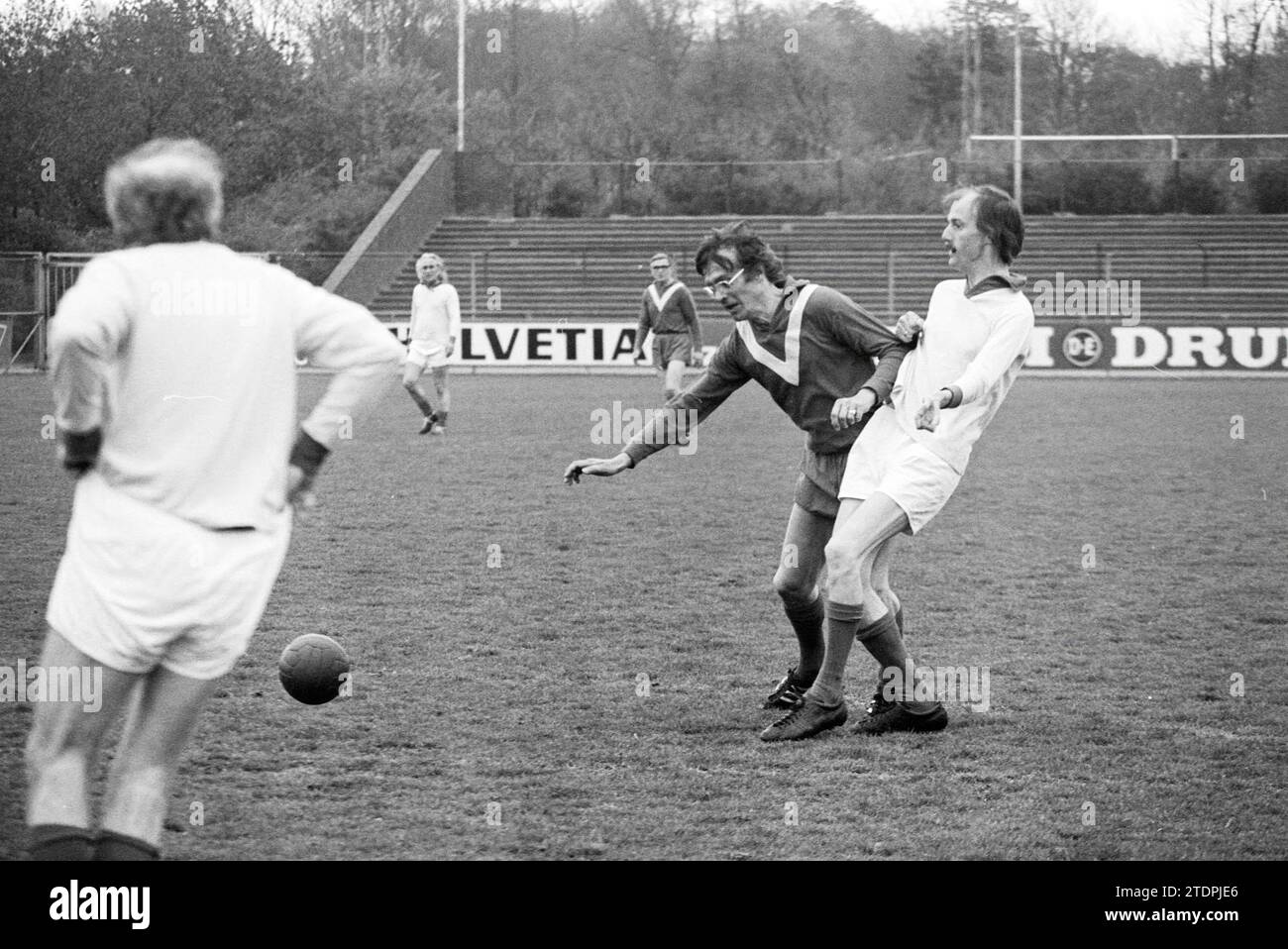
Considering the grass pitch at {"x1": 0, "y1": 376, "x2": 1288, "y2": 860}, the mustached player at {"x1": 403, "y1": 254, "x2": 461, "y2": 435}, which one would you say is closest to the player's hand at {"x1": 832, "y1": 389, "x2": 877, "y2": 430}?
the grass pitch at {"x1": 0, "y1": 376, "x2": 1288, "y2": 860}

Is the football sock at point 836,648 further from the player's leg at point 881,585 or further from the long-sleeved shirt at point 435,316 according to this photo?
the long-sleeved shirt at point 435,316

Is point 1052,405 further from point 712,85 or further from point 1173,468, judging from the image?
point 712,85

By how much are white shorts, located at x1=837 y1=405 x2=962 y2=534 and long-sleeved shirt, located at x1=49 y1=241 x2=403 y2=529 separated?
2526 millimetres

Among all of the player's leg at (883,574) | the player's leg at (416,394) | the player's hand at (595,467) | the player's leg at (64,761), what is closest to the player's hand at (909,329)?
the player's leg at (883,574)

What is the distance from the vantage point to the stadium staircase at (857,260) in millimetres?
32812

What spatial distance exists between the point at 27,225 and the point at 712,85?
25.0 m

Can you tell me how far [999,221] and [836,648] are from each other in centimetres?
152

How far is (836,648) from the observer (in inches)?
225

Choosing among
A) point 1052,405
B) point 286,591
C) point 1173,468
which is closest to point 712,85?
point 1052,405

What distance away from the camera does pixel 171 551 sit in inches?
127

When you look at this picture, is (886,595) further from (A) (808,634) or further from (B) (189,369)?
(B) (189,369)

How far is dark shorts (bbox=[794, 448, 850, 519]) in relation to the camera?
5855 mm

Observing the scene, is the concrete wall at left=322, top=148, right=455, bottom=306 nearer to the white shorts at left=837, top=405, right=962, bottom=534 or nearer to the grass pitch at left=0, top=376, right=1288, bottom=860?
the grass pitch at left=0, top=376, right=1288, bottom=860

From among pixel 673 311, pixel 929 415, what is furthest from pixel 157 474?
pixel 673 311
